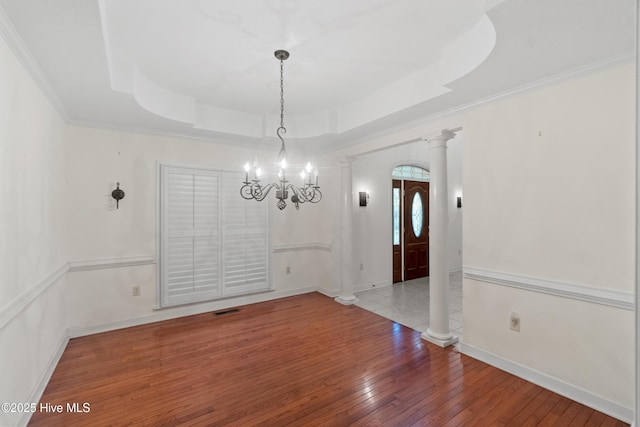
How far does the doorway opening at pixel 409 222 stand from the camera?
243 inches

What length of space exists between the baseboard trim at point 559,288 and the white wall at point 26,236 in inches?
146

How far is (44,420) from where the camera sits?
214 centimetres

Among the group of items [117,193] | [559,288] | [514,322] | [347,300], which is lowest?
[347,300]

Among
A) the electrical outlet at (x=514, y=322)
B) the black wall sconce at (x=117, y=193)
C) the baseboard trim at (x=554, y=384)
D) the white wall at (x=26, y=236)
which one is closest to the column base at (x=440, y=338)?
the baseboard trim at (x=554, y=384)

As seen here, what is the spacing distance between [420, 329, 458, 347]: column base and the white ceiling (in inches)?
98.8

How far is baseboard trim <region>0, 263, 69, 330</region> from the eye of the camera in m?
1.78

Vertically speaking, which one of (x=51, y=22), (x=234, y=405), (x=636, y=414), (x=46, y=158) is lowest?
(x=234, y=405)

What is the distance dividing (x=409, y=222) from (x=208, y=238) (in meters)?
4.11

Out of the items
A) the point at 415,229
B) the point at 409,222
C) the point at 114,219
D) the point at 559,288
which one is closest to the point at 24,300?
the point at 114,219

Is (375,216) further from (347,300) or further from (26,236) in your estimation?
(26,236)

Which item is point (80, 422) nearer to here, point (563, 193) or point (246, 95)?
point (246, 95)

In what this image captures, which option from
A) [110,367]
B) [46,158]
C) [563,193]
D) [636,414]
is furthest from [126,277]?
[563,193]

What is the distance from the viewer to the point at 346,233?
491 cm

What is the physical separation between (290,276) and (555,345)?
12.1ft
